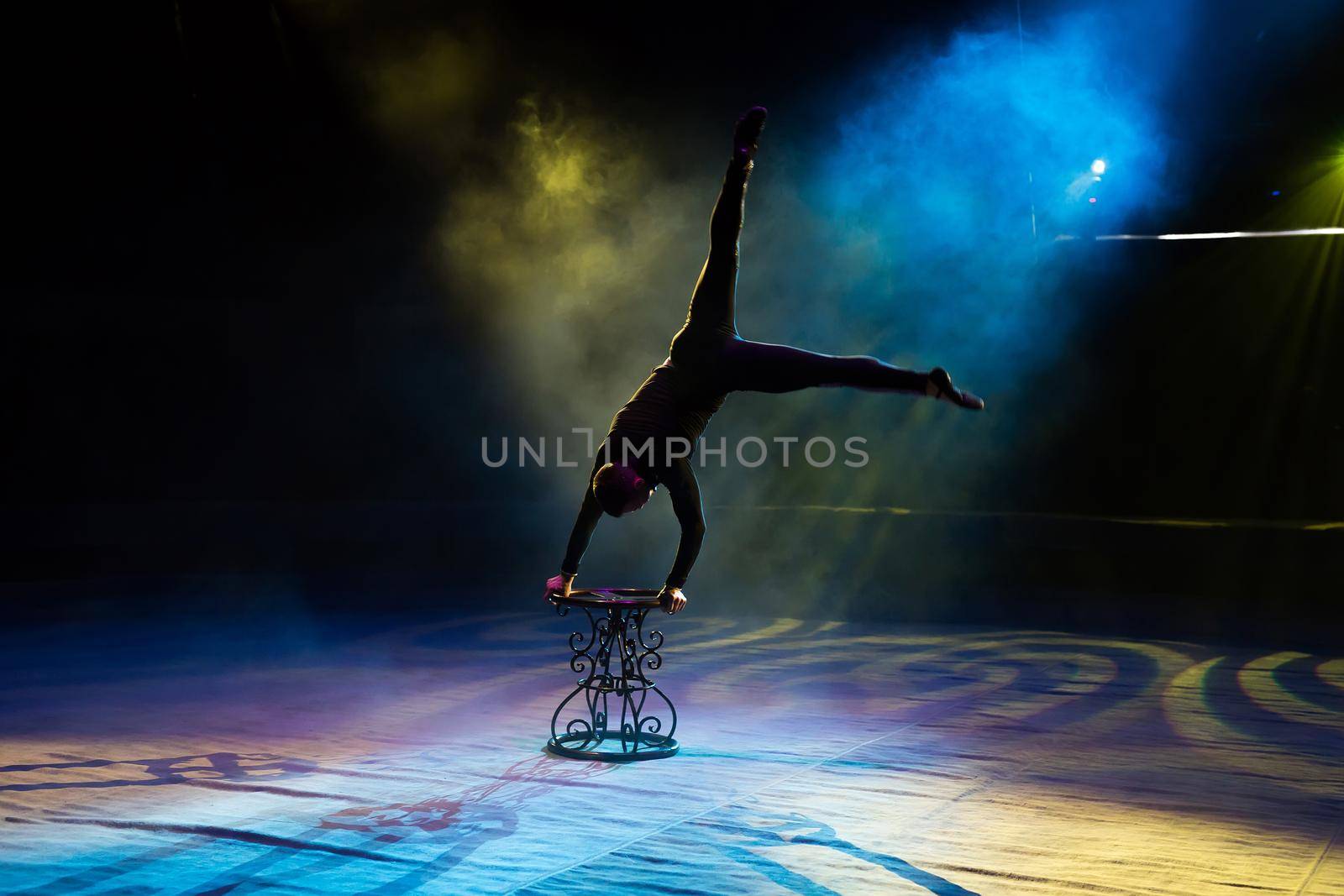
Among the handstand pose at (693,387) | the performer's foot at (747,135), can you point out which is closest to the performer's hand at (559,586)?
the handstand pose at (693,387)

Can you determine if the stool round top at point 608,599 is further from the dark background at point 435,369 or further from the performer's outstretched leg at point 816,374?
the dark background at point 435,369

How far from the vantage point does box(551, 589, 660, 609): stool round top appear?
14.0 ft

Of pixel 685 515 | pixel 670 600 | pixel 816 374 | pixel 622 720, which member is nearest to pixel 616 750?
pixel 622 720

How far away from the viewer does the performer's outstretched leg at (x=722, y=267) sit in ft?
13.3

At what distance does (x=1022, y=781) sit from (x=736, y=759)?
1.00 m

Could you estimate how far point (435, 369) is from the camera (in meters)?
10.4

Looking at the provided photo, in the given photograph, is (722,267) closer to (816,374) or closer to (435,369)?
(816,374)

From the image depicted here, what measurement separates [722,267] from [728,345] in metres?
0.29

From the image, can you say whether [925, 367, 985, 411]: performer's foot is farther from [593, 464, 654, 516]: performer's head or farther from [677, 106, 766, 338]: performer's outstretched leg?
[593, 464, 654, 516]: performer's head

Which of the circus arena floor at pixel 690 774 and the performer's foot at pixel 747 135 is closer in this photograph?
the circus arena floor at pixel 690 774

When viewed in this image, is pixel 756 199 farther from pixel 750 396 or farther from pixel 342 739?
pixel 342 739

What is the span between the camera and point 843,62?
767cm

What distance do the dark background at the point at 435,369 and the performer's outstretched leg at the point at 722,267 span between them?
3.72m

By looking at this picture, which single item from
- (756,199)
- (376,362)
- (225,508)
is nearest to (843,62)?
(756,199)
